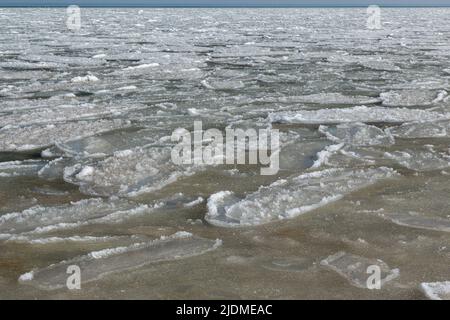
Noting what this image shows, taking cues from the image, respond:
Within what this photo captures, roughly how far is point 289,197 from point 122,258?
3.64ft

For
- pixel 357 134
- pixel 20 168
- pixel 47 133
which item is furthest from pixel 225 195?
pixel 47 133

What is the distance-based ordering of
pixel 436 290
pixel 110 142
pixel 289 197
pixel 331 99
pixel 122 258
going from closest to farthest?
pixel 436 290, pixel 122 258, pixel 289 197, pixel 110 142, pixel 331 99

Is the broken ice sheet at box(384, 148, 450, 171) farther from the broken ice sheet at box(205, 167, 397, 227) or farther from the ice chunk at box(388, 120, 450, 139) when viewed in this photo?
the ice chunk at box(388, 120, 450, 139)

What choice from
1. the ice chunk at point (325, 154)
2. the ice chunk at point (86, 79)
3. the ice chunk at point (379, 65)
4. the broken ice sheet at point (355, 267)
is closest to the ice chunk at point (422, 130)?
the ice chunk at point (325, 154)

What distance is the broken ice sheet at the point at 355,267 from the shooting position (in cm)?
224

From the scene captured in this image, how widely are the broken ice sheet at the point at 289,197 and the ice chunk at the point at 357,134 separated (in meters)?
0.80

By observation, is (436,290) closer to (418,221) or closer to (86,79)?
(418,221)

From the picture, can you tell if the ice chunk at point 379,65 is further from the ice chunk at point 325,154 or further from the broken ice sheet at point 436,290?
the broken ice sheet at point 436,290

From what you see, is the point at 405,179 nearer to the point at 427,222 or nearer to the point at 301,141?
the point at 427,222

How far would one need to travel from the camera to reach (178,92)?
6914mm

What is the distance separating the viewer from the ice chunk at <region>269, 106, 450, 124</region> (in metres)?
5.24

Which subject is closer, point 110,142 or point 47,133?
point 110,142

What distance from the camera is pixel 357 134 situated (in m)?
4.67
